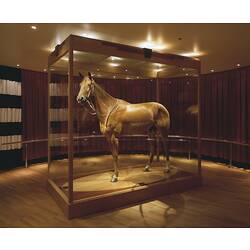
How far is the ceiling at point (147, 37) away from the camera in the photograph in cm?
346

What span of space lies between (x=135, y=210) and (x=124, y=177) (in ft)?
3.56

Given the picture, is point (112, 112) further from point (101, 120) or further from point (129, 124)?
point (129, 124)

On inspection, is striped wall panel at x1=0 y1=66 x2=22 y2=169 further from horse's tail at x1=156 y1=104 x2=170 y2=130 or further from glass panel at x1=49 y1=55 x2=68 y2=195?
horse's tail at x1=156 y1=104 x2=170 y2=130

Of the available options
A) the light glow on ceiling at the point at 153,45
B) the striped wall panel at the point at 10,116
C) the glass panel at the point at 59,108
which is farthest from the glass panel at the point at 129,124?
the striped wall panel at the point at 10,116

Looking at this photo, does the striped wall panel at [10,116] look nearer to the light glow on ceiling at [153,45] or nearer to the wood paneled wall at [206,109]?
the wood paneled wall at [206,109]

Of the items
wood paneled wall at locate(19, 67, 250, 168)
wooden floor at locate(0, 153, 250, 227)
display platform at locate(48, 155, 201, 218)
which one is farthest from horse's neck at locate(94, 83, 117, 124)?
wood paneled wall at locate(19, 67, 250, 168)

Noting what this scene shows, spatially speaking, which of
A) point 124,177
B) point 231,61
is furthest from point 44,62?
point 231,61

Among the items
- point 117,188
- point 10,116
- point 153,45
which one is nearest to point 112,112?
point 117,188

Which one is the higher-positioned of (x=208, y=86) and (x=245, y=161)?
(x=208, y=86)

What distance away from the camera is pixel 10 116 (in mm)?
6430

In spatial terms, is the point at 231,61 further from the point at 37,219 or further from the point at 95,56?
the point at 37,219

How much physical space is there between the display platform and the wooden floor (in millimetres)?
131

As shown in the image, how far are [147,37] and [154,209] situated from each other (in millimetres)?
2760

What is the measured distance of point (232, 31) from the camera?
11.7ft
